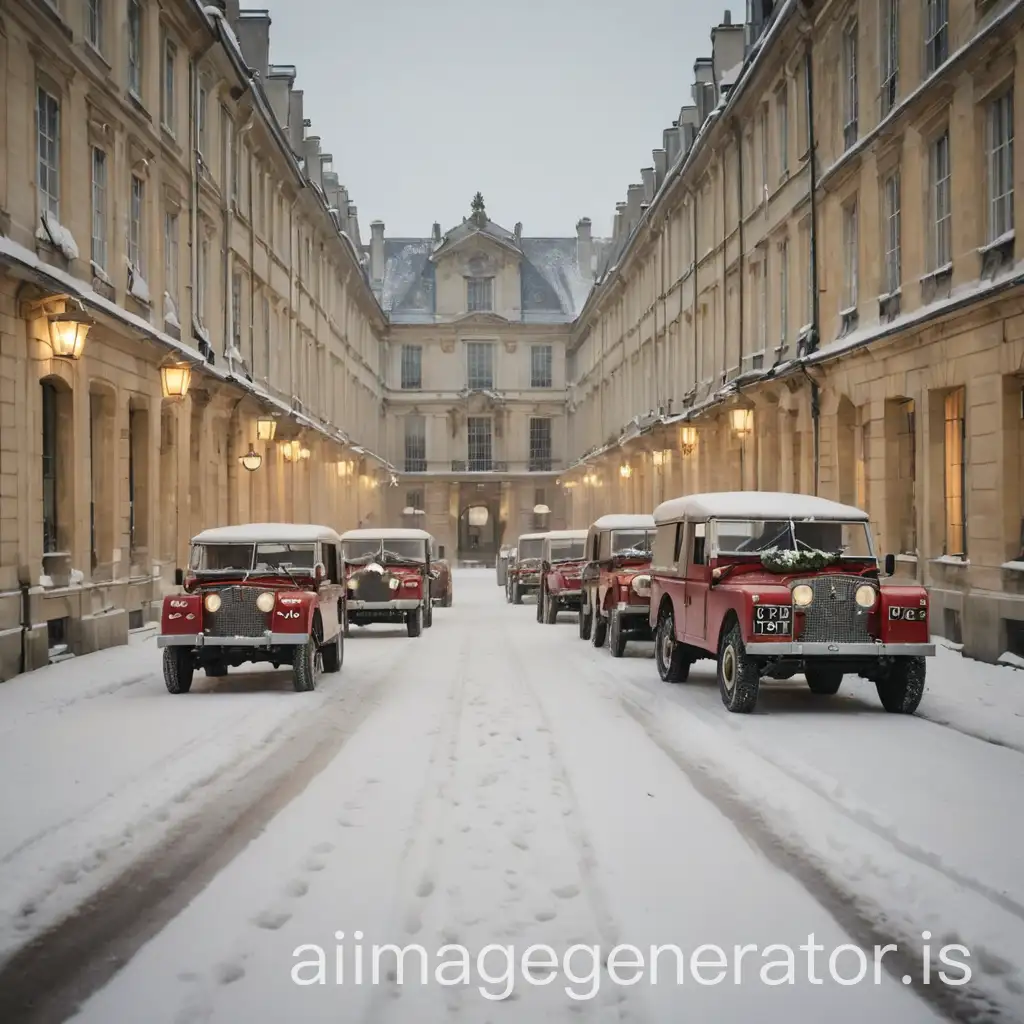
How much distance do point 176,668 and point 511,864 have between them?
7737 millimetres

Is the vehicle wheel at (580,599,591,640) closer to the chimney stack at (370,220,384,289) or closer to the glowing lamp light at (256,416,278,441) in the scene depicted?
the glowing lamp light at (256,416,278,441)

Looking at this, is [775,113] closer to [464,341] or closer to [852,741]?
[852,741]

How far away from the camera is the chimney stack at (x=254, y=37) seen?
34.6 metres

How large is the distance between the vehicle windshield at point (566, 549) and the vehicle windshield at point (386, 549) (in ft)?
12.8

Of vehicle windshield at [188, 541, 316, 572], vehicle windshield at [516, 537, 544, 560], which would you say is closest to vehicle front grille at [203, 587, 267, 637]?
vehicle windshield at [188, 541, 316, 572]

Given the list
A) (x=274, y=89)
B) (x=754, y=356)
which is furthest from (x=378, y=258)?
(x=754, y=356)

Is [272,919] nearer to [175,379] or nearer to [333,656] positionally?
[333,656]

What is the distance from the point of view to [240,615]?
12547 mm

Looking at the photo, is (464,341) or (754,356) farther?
(464,341)

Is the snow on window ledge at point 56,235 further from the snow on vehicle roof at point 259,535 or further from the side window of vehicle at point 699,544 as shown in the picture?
the side window of vehicle at point 699,544

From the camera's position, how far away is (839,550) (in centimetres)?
1209

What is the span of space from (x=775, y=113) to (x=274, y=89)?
61.1ft

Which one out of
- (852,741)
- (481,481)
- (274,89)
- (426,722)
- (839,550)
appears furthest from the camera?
(481,481)

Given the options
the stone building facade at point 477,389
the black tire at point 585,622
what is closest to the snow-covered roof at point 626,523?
the black tire at point 585,622
